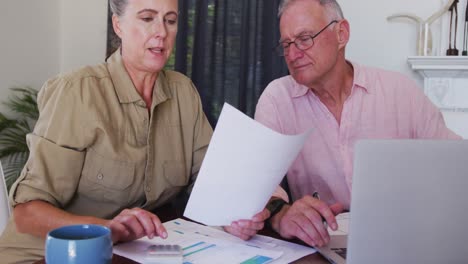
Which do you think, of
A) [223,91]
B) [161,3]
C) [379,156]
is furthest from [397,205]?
[223,91]

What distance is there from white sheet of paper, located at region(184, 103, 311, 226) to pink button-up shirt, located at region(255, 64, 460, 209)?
2.01 ft

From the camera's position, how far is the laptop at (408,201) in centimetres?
68

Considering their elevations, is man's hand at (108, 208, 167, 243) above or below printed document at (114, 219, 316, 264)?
above

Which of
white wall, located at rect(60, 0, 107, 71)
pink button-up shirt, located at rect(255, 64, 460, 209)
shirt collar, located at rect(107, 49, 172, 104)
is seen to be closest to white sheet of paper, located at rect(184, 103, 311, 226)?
shirt collar, located at rect(107, 49, 172, 104)

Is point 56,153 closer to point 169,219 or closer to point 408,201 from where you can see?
point 169,219

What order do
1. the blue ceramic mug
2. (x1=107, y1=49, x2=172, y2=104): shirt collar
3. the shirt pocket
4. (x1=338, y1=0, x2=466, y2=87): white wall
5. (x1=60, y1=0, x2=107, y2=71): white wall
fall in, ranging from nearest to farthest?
the blue ceramic mug < the shirt pocket < (x1=107, y1=49, x2=172, y2=104): shirt collar < (x1=338, y1=0, x2=466, y2=87): white wall < (x1=60, y1=0, x2=107, y2=71): white wall

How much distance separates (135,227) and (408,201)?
525 mm

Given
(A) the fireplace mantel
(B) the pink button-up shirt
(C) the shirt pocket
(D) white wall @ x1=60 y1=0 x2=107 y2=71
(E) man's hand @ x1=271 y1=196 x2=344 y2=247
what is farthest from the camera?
(D) white wall @ x1=60 y1=0 x2=107 y2=71

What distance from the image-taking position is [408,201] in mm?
696

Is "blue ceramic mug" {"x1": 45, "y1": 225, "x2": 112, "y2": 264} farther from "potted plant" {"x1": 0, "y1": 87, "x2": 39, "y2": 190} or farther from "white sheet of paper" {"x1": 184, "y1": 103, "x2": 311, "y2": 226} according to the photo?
"potted plant" {"x1": 0, "y1": 87, "x2": 39, "y2": 190}

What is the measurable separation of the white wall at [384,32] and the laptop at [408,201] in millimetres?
2218

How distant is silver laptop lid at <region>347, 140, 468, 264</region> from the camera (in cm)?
68

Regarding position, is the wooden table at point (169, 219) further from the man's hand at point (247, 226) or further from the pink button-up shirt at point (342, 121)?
the pink button-up shirt at point (342, 121)

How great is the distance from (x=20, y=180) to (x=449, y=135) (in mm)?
1320
